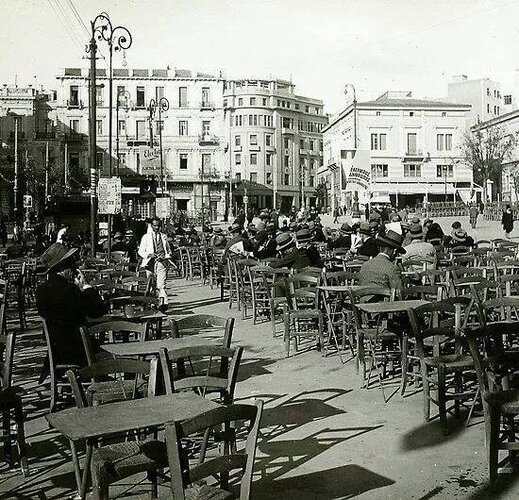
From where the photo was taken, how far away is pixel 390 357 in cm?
860

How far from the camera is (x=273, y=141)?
94875 millimetres

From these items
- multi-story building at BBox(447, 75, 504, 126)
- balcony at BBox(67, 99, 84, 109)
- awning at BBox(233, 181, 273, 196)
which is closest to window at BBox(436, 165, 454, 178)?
multi-story building at BBox(447, 75, 504, 126)

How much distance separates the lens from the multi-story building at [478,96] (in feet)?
286

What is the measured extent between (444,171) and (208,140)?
27.4 metres

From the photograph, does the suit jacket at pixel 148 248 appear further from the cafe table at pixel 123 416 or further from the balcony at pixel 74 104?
the balcony at pixel 74 104

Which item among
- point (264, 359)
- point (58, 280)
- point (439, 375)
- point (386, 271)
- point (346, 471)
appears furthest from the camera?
point (264, 359)

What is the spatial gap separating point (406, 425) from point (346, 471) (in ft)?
4.40

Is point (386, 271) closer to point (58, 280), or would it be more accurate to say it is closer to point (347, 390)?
point (347, 390)

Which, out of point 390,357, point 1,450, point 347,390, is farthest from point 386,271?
point 1,450

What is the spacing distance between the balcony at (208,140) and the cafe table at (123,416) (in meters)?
82.3

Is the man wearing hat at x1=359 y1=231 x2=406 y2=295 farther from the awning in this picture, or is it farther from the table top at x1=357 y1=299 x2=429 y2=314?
the awning

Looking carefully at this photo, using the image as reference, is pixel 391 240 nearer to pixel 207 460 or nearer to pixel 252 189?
pixel 207 460

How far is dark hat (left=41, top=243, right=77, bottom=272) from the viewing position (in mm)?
7527

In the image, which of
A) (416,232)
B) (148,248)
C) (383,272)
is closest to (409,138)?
(416,232)
